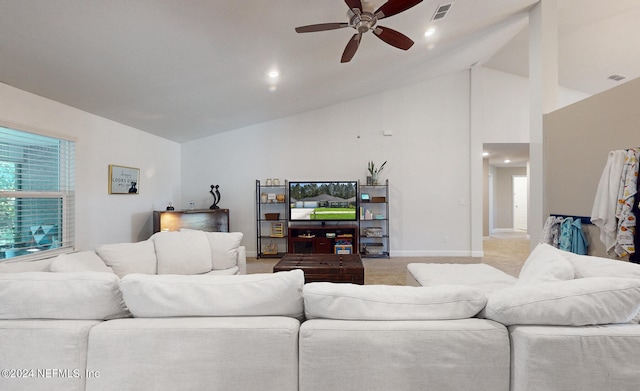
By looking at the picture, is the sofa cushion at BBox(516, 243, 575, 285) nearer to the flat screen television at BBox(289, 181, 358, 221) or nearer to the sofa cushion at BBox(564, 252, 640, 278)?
the sofa cushion at BBox(564, 252, 640, 278)

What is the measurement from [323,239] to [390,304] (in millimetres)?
4114

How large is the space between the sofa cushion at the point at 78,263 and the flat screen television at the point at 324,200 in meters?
3.51

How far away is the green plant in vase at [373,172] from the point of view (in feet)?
18.5

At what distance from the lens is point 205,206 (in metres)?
5.95

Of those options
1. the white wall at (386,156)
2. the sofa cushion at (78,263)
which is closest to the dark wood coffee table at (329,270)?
the sofa cushion at (78,263)

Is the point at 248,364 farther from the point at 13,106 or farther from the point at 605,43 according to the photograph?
the point at 605,43

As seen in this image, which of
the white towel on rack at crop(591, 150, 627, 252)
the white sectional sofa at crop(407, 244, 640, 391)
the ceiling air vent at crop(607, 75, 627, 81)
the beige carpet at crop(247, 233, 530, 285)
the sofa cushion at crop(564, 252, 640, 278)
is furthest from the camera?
the ceiling air vent at crop(607, 75, 627, 81)

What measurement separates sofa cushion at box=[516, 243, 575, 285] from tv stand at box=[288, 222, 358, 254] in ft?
11.5

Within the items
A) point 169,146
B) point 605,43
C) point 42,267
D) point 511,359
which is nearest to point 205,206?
point 169,146

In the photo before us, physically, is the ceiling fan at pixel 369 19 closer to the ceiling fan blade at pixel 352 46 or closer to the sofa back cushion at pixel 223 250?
the ceiling fan blade at pixel 352 46

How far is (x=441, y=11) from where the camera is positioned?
323cm

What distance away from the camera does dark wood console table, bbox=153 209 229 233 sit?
4.64m

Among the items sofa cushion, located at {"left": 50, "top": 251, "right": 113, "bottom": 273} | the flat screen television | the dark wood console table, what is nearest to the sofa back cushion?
sofa cushion, located at {"left": 50, "top": 251, "right": 113, "bottom": 273}

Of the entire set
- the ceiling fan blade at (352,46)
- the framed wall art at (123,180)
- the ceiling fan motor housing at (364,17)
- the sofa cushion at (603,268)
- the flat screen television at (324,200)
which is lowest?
the sofa cushion at (603,268)
